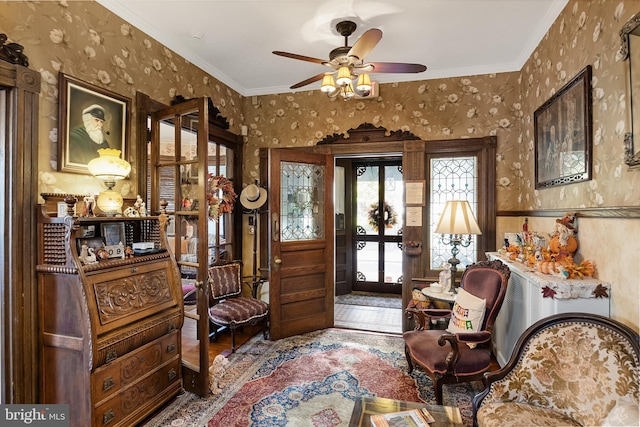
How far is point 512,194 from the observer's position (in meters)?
3.79

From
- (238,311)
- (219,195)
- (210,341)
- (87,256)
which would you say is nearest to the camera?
(87,256)

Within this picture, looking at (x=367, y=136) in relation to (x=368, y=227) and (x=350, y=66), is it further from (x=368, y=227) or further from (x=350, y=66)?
(x=368, y=227)

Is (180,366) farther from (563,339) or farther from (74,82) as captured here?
(563,339)

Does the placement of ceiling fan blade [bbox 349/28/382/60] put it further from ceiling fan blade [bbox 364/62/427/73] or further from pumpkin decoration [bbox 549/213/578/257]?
pumpkin decoration [bbox 549/213/578/257]

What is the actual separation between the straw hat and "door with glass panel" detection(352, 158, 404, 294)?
2.32m

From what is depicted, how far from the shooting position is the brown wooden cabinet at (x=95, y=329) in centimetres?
196

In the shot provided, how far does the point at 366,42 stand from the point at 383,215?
400 cm

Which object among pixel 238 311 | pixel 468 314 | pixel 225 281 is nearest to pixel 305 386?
pixel 238 311

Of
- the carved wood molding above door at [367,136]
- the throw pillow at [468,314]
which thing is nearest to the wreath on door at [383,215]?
the carved wood molding above door at [367,136]

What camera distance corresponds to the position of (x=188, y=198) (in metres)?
2.84

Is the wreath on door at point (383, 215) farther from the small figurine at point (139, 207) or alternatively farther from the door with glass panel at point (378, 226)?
the small figurine at point (139, 207)

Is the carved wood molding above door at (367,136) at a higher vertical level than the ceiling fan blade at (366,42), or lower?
lower

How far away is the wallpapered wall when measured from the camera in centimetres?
198

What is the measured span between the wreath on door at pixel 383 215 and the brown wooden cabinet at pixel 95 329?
4300mm
